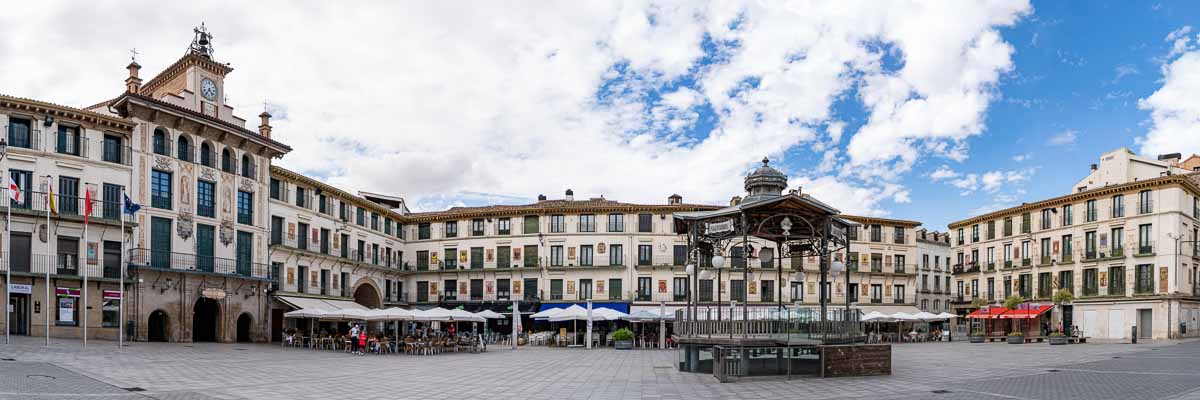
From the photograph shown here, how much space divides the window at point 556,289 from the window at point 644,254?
18.9 ft

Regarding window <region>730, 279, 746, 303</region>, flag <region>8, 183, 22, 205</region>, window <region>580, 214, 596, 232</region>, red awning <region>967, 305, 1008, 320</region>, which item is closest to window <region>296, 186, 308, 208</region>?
flag <region>8, 183, 22, 205</region>

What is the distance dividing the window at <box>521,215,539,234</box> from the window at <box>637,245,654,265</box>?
7420mm

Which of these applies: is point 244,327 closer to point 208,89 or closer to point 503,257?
point 208,89

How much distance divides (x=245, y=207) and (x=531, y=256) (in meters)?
21.6

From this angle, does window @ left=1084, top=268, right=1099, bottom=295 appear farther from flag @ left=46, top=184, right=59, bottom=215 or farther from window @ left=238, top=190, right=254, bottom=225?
flag @ left=46, top=184, right=59, bottom=215

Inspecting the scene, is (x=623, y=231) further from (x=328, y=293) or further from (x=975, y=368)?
(x=975, y=368)

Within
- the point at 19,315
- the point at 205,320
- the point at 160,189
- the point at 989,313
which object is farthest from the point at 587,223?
the point at 19,315

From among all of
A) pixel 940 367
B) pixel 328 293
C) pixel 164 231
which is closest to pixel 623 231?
pixel 328 293

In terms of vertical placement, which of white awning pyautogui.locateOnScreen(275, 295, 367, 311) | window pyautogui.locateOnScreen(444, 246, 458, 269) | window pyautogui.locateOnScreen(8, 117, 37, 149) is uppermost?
window pyautogui.locateOnScreen(8, 117, 37, 149)

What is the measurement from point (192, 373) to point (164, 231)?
748 inches

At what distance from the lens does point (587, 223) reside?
6041 centimetres

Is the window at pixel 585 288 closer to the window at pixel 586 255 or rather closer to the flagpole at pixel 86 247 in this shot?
the window at pixel 586 255

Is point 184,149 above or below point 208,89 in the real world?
below

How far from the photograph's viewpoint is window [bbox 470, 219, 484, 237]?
62303mm
